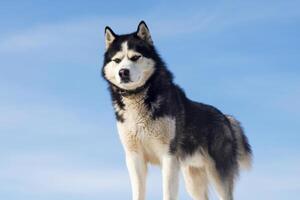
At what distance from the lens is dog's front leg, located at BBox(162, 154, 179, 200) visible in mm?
11141

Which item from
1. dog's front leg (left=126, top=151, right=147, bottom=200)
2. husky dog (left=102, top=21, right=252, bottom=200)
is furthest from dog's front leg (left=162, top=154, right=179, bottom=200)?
dog's front leg (left=126, top=151, right=147, bottom=200)

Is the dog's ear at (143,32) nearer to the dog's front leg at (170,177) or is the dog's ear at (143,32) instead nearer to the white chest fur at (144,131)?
the white chest fur at (144,131)

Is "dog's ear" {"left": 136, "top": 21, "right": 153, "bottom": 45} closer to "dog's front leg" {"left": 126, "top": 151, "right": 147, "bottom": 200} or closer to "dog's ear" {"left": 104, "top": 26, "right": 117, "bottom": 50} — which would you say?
"dog's ear" {"left": 104, "top": 26, "right": 117, "bottom": 50}

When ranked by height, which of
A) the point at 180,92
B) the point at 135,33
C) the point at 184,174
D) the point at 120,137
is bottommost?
the point at 184,174

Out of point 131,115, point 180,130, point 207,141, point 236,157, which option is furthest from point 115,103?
point 236,157

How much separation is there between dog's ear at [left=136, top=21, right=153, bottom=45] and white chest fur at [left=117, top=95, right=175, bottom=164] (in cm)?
104

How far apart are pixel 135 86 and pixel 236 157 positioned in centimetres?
320

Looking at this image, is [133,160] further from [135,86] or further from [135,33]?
[135,33]

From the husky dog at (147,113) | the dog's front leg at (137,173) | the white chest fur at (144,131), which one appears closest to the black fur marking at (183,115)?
the husky dog at (147,113)

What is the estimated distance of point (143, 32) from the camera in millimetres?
11656

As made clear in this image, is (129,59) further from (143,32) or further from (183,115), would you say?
(183,115)

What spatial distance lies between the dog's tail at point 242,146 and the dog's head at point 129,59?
3.15 metres

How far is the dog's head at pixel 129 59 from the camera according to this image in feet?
36.6

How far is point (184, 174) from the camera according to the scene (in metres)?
13.3
